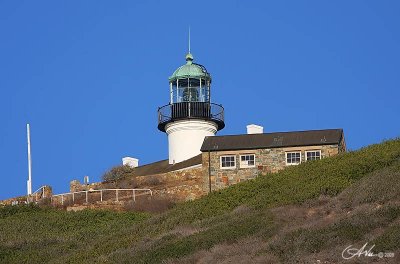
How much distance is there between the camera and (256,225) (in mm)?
32406

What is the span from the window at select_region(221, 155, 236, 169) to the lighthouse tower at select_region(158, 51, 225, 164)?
6657mm

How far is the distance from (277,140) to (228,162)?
7.99 ft

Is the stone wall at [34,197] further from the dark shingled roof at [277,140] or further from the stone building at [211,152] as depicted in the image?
the dark shingled roof at [277,140]

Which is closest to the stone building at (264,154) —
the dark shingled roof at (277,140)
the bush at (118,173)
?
the dark shingled roof at (277,140)

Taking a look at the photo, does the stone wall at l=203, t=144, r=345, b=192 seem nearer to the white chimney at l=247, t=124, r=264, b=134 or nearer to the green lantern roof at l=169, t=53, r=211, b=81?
the white chimney at l=247, t=124, r=264, b=134

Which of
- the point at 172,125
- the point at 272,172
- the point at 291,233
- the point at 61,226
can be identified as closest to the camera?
the point at 291,233

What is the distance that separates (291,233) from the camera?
98.0ft

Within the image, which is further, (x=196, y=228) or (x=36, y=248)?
(x=36, y=248)

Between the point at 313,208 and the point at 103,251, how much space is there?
713 centimetres

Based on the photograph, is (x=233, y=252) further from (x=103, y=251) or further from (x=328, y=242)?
(x=103, y=251)

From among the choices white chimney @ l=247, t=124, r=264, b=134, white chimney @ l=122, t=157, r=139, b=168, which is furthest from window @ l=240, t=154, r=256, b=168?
white chimney @ l=122, t=157, r=139, b=168

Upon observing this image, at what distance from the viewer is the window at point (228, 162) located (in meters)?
45.9

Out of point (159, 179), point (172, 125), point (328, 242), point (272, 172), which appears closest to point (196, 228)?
point (328, 242)

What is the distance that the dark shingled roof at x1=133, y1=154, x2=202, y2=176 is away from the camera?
50553mm
